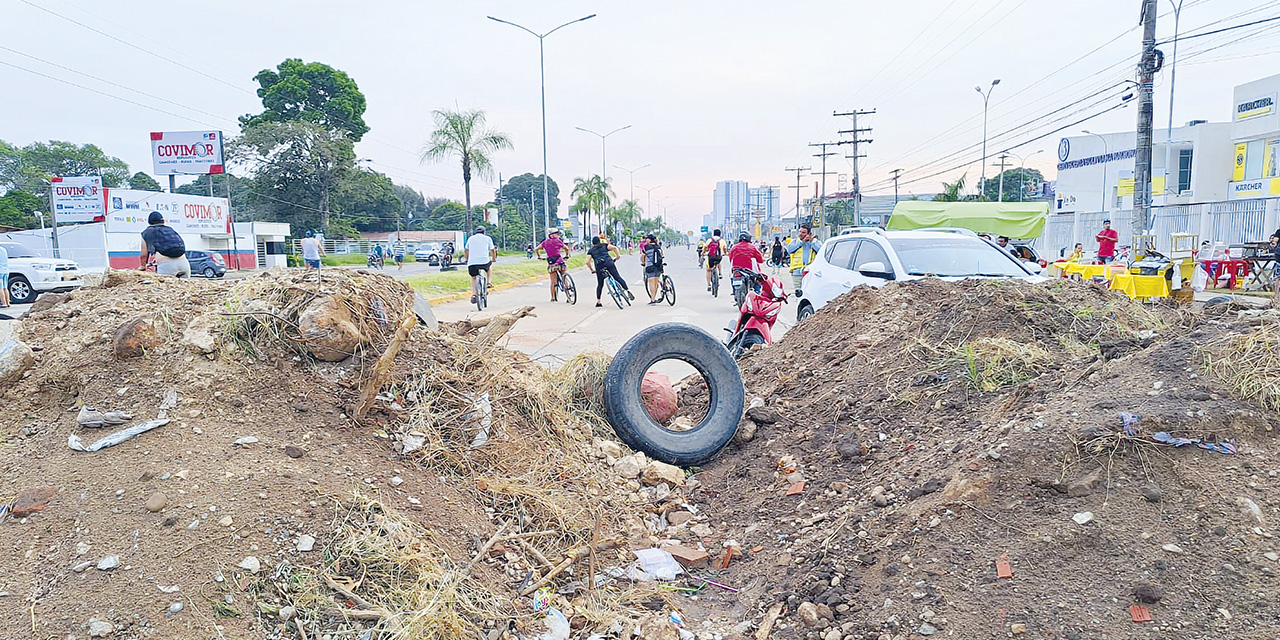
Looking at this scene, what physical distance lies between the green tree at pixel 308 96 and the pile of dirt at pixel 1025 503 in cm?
6996

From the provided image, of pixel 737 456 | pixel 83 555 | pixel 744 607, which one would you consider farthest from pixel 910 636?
pixel 83 555

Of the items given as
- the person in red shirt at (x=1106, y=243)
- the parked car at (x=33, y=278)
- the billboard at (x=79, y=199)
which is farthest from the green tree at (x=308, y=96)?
the person in red shirt at (x=1106, y=243)

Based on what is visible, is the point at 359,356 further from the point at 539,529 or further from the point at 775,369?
the point at 775,369

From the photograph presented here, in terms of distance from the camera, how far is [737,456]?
5.25 m

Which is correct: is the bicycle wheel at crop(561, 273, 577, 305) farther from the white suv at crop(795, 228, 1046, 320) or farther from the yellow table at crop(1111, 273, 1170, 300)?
the yellow table at crop(1111, 273, 1170, 300)

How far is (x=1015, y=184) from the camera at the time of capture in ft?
302

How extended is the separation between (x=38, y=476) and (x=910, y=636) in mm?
3777

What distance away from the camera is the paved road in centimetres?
1123

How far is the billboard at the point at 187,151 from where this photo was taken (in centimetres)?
3941

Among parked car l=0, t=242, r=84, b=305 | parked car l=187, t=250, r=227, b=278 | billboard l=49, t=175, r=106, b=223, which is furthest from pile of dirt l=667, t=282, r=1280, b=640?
billboard l=49, t=175, r=106, b=223

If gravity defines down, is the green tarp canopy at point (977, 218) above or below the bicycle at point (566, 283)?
above

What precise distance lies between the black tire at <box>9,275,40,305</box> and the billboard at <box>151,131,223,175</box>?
2299cm

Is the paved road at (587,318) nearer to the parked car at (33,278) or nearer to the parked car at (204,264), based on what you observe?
the parked car at (33,278)

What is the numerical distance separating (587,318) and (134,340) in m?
10.9
